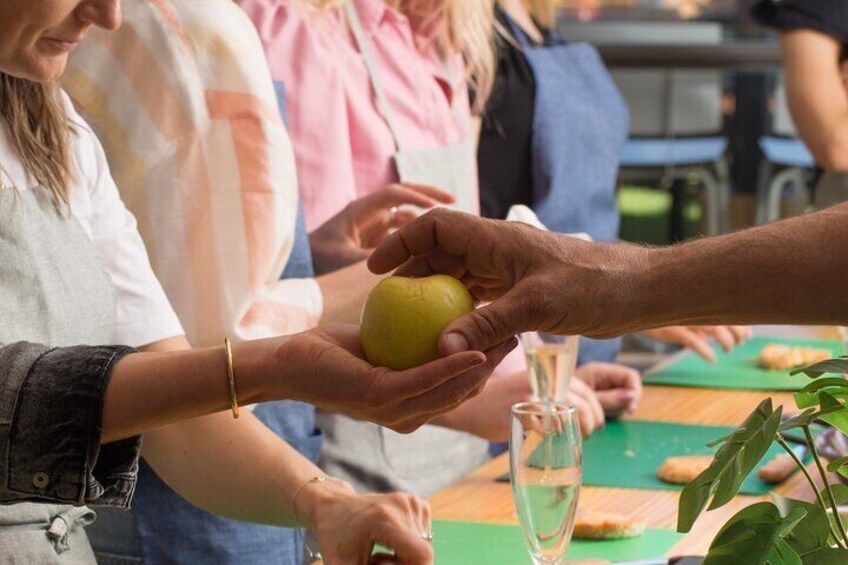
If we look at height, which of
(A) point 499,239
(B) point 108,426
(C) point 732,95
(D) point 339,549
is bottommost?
(C) point 732,95

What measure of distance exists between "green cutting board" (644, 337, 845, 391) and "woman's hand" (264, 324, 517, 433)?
4.28 ft

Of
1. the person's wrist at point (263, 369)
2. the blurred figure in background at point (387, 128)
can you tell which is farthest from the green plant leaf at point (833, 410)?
the blurred figure in background at point (387, 128)

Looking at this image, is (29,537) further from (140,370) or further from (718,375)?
(718,375)

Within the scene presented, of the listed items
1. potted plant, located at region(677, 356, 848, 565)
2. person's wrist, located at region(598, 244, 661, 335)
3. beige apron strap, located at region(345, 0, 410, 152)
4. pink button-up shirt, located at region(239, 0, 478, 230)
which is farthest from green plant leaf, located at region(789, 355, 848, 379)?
beige apron strap, located at region(345, 0, 410, 152)

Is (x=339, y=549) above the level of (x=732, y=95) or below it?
above

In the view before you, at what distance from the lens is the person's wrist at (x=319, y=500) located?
1.49 metres

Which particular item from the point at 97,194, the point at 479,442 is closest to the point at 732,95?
the point at 479,442

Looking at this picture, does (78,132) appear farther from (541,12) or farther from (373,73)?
(541,12)

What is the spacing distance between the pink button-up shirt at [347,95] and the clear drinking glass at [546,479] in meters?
0.77

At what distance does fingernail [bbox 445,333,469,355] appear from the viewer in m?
1.22

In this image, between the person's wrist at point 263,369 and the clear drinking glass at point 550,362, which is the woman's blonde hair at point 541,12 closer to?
the clear drinking glass at point 550,362

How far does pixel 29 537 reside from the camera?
1448 mm

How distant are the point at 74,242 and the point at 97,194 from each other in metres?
0.10

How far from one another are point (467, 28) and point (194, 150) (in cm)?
86
